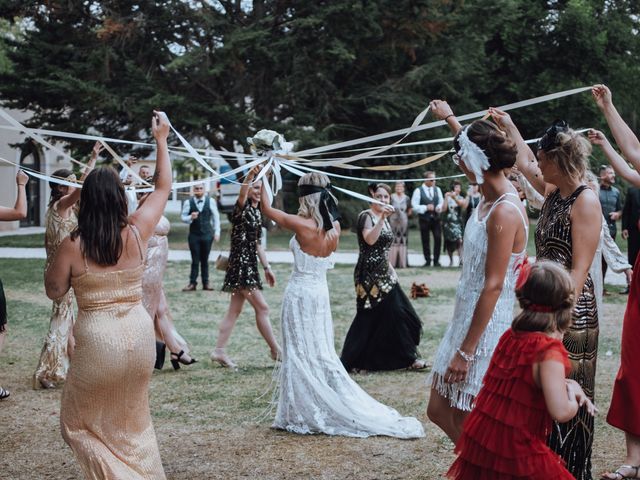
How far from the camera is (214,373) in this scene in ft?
26.0

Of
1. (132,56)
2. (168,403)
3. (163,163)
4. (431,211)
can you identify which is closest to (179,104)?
(132,56)

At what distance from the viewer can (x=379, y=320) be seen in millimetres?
8297

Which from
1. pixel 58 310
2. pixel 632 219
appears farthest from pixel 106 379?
pixel 632 219

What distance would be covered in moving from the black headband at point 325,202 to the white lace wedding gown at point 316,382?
0.33 m

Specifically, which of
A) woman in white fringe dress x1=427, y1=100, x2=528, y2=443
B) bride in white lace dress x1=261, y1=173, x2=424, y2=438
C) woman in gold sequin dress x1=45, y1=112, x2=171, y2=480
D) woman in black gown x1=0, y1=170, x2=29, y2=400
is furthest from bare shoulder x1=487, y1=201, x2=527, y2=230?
woman in black gown x1=0, y1=170, x2=29, y2=400

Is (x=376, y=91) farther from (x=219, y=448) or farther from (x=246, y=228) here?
(x=219, y=448)

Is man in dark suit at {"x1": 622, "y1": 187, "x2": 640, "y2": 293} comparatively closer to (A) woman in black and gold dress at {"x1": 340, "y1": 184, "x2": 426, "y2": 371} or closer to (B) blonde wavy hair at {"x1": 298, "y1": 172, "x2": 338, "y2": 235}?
(A) woman in black and gold dress at {"x1": 340, "y1": 184, "x2": 426, "y2": 371}

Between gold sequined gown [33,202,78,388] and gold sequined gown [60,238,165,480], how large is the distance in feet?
10.8

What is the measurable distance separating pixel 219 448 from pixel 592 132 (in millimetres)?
3253

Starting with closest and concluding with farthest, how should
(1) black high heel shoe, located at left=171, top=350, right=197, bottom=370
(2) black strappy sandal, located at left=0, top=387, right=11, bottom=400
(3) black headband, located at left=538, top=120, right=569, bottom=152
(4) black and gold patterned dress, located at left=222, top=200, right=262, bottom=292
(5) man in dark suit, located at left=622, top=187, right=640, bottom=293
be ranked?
(3) black headband, located at left=538, top=120, right=569, bottom=152, (2) black strappy sandal, located at left=0, top=387, right=11, bottom=400, (1) black high heel shoe, located at left=171, top=350, right=197, bottom=370, (4) black and gold patterned dress, located at left=222, top=200, right=262, bottom=292, (5) man in dark suit, located at left=622, top=187, right=640, bottom=293

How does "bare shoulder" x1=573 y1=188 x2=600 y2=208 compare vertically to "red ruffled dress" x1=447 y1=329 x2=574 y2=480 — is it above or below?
above

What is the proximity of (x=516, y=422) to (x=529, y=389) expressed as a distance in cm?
15

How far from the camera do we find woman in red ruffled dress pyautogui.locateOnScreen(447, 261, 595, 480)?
130 inches

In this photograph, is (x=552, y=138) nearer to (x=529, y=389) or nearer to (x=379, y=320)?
(x=529, y=389)
